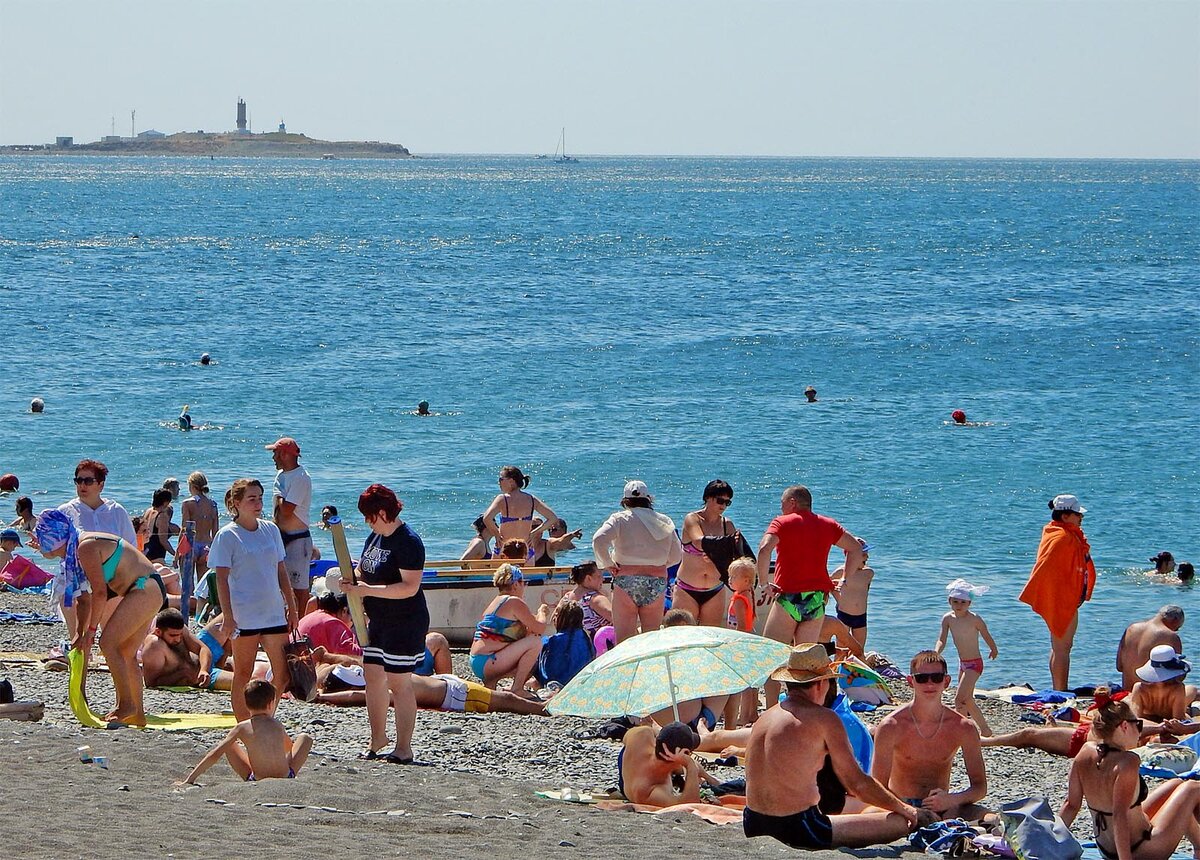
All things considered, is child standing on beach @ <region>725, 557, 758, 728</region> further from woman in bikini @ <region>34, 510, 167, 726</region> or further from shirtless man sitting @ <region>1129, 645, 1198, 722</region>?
woman in bikini @ <region>34, 510, 167, 726</region>

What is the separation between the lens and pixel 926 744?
7121 millimetres

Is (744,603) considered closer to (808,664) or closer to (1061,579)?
(1061,579)

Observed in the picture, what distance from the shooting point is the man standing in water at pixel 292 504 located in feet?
32.2

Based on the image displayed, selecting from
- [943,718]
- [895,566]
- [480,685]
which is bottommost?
[895,566]

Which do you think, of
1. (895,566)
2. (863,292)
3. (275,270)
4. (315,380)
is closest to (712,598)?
(895,566)

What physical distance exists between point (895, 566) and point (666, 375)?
17073 mm

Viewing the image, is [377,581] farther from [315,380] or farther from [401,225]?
[401,225]

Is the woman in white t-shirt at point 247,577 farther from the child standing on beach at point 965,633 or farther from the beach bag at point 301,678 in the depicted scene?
the child standing on beach at point 965,633

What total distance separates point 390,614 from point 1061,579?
570cm

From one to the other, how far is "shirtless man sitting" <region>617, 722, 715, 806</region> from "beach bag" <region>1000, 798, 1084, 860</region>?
1.41m

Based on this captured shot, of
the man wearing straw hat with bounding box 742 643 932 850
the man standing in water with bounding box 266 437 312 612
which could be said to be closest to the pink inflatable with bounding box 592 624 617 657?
the man standing in water with bounding box 266 437 312 612

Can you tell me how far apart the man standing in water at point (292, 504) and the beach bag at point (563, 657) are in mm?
1744

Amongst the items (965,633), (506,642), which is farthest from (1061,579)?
(506,642)

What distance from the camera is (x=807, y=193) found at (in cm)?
16488
